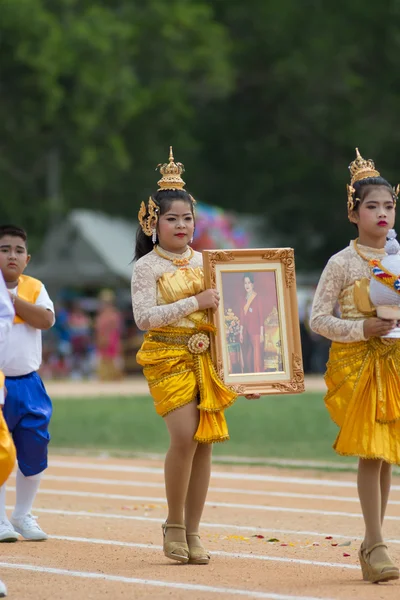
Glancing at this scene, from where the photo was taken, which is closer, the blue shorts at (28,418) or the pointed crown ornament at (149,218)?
the pointed crown ornament at (149,218)

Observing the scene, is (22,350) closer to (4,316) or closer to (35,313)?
(35,313)

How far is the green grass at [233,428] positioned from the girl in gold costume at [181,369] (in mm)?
6569

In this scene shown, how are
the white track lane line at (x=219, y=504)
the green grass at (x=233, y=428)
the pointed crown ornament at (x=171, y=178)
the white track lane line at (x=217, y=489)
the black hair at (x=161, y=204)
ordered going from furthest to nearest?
the green grass at (x=233, y=428) → the white track lane line at (x=217, y=489) → the white track lane line at (x=219, y=504) → the pointed crown ornament at (x=171, y=178) → the black hair at (x=161, y=204)

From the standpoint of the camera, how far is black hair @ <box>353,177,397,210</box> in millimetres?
7246

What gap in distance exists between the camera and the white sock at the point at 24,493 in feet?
28.2

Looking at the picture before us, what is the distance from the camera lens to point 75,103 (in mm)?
39062

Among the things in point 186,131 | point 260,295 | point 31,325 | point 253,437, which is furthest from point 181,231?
point 186,131

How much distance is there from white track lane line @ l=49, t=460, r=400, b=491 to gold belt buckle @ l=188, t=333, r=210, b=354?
413 cm

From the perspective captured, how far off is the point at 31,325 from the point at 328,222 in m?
39.5

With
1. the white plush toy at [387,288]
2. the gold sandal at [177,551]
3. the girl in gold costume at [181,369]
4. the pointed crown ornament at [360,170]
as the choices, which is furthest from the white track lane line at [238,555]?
the pointed crown ornament at [360,170]

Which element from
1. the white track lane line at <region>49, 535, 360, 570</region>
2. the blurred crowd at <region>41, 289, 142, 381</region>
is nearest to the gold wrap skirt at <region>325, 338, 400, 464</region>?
the white track lane line at <region>49, 535, 360, 570</region>

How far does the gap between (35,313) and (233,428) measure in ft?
31.4

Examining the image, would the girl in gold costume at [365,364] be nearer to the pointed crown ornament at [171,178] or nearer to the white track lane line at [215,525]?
the pointed crown ornament at [171,178]

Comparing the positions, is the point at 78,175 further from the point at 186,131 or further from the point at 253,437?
the point at 253,437
